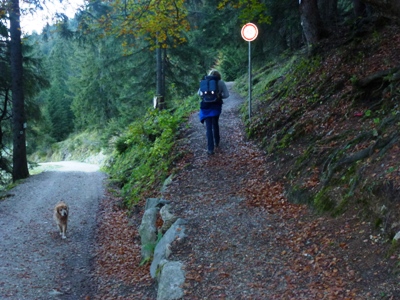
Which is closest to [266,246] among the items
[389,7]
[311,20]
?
[389,7]

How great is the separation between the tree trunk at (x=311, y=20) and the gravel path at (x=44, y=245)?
26.9 ft

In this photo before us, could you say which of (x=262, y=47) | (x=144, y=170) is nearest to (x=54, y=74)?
(x=262, y=47)

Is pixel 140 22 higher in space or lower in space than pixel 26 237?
higher

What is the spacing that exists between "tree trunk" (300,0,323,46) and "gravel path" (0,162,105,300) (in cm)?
819

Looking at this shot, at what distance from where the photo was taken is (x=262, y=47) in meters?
20.1

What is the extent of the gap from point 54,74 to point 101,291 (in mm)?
55249

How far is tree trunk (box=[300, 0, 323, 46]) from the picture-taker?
11.6m

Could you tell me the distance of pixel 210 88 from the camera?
34.6ft

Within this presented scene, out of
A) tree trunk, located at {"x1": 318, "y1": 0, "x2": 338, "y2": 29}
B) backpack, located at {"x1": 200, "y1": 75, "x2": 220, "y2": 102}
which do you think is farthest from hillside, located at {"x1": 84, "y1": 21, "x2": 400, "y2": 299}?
tree trunk, located at {"x1": 318, "y1": 0, "x2": 338, "y2": 29}

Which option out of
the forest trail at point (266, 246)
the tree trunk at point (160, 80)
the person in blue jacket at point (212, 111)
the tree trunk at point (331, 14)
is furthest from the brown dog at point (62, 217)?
the tree trunk at point (160, 80)

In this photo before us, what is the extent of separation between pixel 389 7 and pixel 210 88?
5133 millimetres

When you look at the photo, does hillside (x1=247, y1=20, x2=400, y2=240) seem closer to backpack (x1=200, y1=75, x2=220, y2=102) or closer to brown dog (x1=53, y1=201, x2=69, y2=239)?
backpack (x1=200, y1=75, x2=220, y2=102)

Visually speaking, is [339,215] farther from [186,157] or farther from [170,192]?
[186,157]

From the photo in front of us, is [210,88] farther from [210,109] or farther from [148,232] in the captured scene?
[148,232]
